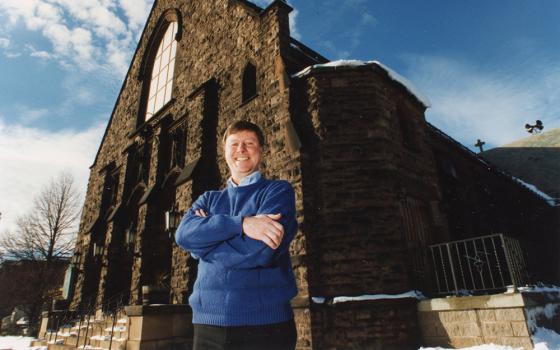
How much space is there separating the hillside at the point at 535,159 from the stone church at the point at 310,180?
213 cm

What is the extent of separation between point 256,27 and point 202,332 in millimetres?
9401

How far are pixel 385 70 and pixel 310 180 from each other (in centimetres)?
350

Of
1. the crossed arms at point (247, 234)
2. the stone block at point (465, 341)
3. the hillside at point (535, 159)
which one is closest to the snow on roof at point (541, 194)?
the hillside at point (535, 159)

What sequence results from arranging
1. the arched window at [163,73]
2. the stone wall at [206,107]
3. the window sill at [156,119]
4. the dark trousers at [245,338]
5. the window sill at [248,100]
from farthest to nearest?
the arched window at [163,73], the window sill at [156,119], the window sill at [248,100], the stone wall at [206,107], the dark trousers at [245,338]

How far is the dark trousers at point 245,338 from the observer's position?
1.54m

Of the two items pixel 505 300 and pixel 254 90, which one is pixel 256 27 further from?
pixel 505 300

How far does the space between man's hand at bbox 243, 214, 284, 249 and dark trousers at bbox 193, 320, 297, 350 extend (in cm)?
40

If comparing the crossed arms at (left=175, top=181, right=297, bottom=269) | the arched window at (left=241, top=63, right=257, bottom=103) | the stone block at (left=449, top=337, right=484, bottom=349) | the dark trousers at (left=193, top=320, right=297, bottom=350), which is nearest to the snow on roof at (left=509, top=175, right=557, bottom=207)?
the stone block at (left=449, top=337, right=484, bottom=349)

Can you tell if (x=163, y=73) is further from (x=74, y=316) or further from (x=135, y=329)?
(x=135, y=329)

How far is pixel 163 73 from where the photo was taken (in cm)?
1501

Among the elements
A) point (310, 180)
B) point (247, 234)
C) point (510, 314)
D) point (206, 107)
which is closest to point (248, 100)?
point (206, 107)

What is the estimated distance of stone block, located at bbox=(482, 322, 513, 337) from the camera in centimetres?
463

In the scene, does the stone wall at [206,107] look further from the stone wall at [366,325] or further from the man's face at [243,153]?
the man's face at [243,153]

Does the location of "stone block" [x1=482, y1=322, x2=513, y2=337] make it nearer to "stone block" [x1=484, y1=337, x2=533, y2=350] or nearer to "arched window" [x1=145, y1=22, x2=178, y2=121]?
"stone block" [x1=484, y1=337, x2=533, y2=350]
